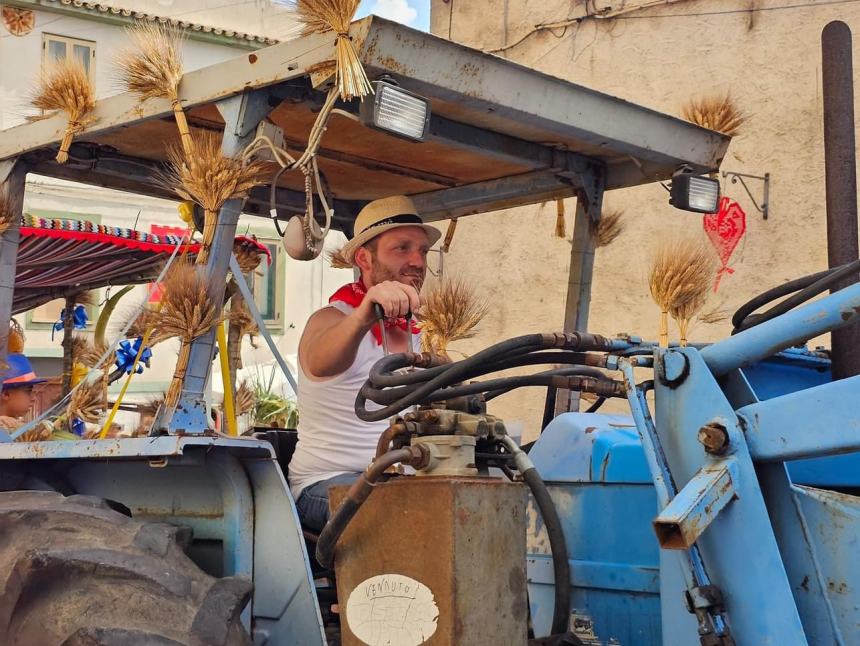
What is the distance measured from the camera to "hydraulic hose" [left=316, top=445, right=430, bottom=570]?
2299 mm

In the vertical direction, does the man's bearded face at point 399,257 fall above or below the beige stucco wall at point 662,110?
below

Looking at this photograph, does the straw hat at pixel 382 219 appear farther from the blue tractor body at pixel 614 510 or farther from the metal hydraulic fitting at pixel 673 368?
the metal hydraulic fitting at pixel 673 368

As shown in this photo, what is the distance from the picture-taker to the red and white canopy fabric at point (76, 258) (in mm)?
6520

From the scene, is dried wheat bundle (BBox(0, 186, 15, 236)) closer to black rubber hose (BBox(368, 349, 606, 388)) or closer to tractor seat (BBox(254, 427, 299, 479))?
tractor seat (BBox(254, 427, 299, 479))

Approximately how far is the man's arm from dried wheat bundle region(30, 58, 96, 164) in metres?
0.90

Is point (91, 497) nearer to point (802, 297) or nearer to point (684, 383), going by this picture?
point (684, 383)

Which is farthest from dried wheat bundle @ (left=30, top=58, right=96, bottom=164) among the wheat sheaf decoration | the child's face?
the child's face

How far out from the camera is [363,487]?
2.32m

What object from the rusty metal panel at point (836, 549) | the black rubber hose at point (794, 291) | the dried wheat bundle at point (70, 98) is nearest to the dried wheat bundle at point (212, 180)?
the dried wheat bundle at point (70, 98)

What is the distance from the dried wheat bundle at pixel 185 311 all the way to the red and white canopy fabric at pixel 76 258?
392 cm

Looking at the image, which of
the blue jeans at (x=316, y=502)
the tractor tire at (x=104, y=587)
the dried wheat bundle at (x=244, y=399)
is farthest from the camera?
the dried wheat bundle at (x=244, y=399)

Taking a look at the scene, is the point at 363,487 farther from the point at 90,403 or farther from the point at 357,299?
the point at 90,403

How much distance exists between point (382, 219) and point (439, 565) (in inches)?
69.3

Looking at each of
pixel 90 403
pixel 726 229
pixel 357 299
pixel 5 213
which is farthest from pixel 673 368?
pixel 726 229
